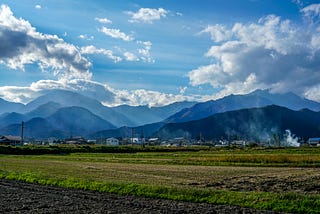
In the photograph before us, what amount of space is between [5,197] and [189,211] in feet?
27.6

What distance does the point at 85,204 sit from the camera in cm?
1573

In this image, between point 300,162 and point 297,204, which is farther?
point 300,162

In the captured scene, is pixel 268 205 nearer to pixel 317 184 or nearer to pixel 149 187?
pixel 149 187

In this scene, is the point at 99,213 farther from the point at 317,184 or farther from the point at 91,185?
the point at 317,184

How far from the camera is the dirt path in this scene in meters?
14.4

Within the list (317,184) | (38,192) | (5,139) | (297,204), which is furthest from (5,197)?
(5,139)

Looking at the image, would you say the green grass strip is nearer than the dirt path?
No

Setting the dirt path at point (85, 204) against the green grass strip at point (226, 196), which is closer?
the dirt path at point (85, 204)

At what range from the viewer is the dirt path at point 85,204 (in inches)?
565

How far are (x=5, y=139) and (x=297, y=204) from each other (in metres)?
138

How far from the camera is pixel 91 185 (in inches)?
840

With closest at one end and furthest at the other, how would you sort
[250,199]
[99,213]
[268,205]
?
[99,213]
[268,205]
[250,199]

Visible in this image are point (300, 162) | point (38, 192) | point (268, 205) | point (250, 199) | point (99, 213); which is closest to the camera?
point (99, 213)

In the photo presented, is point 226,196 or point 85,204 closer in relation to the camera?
point 85,204
